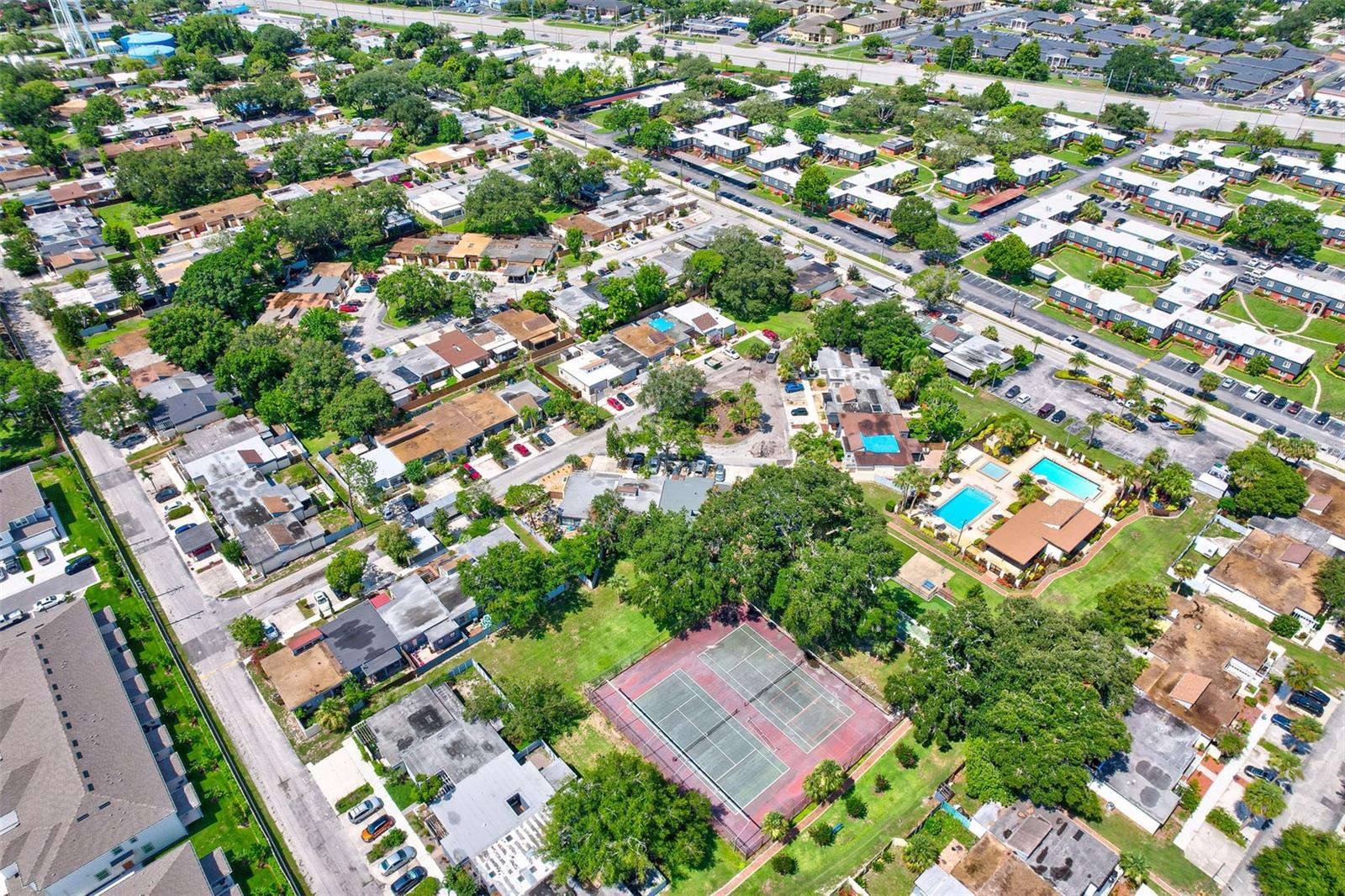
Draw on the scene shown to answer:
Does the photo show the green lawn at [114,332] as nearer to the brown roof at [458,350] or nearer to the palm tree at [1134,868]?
the brown roof at [458,350]

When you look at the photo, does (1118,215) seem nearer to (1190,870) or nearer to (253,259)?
(1190,870)

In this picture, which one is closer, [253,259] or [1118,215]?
[253,259]

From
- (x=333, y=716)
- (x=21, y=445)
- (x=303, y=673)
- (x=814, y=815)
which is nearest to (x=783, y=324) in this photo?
(x=814, y=815)

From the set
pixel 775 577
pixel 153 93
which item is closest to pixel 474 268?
pixel 775 577

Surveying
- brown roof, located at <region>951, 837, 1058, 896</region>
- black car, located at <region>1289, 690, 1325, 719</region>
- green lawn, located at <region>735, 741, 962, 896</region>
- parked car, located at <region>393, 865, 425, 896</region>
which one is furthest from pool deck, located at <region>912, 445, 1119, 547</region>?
parked car, located at <region>393, 865, 425, 896</region>

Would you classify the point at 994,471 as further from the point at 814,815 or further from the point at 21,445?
the point at 21,445

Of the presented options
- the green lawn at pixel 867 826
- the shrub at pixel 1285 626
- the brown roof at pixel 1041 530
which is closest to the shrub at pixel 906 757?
the green lawn at pixel 867 826

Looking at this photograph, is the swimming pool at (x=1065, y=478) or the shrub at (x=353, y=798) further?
the swimming pool at (x=1065, y=478)
